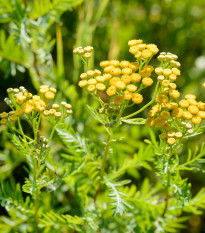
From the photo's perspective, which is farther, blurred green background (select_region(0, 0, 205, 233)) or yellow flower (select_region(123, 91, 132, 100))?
blurred green background (select_region(0, 0, 205, 233))

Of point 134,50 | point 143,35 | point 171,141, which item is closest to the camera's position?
point 171,141

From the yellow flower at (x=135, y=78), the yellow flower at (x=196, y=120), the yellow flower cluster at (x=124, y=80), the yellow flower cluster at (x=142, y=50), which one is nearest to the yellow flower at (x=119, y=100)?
the yellow flower cluster at (x=124, y=80)

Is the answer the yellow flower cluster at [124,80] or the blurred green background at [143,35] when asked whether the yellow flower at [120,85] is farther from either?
the blurred green background at [143,35]

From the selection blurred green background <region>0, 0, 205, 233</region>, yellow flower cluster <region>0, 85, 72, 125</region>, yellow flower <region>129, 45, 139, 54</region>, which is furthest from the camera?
blurred green background <region>0, 0, 205, 233</region>

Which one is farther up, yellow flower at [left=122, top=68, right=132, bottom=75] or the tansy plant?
Answer: yellow flower at [left=122, top=68, right=132, bottom=75]

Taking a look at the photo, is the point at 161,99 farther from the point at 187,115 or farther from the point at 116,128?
the point at 116,128

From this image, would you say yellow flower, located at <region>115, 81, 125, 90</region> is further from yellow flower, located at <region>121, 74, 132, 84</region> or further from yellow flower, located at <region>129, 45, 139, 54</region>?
yellow flower, located at <region>129, 45, 139, 54</region>

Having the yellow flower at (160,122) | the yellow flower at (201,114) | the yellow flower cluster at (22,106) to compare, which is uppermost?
the yellow flower cluster at (22,106)

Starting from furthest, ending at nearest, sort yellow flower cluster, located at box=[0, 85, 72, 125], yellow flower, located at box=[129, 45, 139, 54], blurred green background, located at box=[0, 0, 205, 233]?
blurred green background, located at box=[0, 0, 205, 233]
yellow flower, located at box=[129, 45, 139, 54]
yellow flower cluster, located at box=[0, 85, 72, 125]

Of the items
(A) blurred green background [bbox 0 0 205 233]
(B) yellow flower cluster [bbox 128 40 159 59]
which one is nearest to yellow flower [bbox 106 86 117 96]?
(B) yellow flower cluster [bbox 128 40 159 59]

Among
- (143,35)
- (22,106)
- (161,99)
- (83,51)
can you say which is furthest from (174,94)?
(143,35)

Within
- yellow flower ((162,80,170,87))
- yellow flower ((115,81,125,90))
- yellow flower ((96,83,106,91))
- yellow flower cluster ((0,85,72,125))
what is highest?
yellow flower ((162,80,170,87))

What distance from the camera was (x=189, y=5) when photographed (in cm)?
325

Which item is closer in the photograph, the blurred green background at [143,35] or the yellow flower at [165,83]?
the yellow flower at [165,83]
